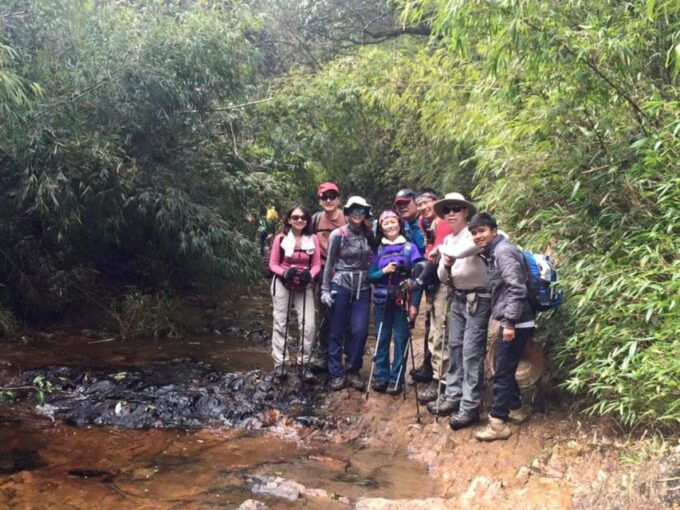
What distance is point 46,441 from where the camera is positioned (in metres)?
5.02

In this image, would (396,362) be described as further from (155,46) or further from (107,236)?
(155,46)

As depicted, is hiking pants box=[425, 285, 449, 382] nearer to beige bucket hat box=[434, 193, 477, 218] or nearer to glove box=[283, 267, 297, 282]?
beige bucket hat box=[434, 193, 477, 218]

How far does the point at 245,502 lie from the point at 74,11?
6.69 metres

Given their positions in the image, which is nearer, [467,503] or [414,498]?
[467,503]

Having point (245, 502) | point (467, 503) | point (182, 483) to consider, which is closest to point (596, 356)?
point (467, 503)

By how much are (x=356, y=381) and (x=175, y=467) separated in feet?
6.80

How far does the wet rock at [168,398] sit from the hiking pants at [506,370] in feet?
5.83

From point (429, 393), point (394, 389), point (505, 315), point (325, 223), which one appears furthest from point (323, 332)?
point (505, 315)

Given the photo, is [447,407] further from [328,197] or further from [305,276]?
[328,197]

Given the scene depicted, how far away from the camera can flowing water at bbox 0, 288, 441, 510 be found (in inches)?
158

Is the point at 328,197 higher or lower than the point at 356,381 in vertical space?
higher

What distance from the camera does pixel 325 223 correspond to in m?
6.14

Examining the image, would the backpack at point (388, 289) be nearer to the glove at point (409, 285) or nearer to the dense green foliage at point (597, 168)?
the glove at point (409, 285)

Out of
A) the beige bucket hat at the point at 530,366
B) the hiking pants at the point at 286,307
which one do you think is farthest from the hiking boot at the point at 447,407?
the hiking pants at the point at 286,307
